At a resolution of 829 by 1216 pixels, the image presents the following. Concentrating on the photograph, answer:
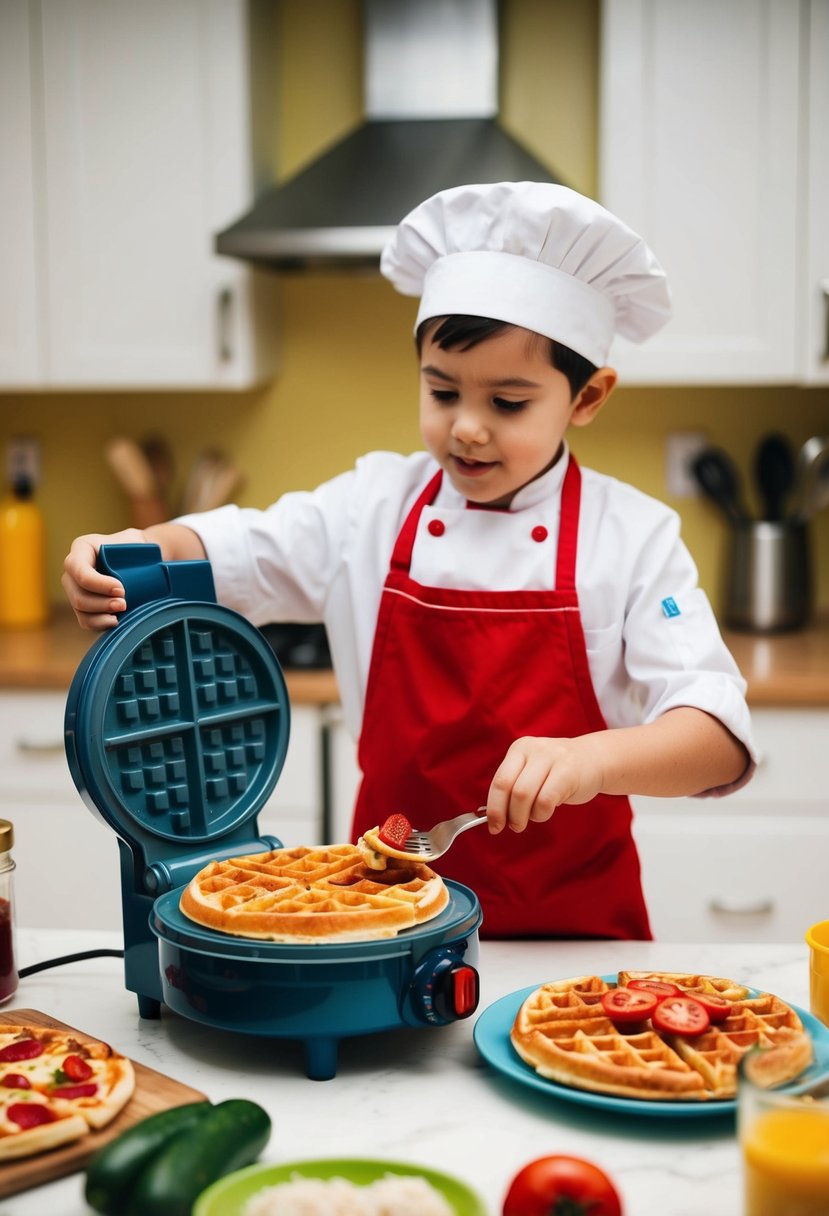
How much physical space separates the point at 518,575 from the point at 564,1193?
2.66 ft

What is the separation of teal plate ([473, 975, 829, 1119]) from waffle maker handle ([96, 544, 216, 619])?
0.45 meters

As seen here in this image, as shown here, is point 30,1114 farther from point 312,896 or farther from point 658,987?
point 658,987

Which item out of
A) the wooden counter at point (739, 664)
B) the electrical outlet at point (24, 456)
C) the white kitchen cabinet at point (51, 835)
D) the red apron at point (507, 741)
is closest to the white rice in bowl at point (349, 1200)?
the red apron at point (507, 741)

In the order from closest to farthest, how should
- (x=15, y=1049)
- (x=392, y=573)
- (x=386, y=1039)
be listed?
(x=15, y=1049) < (x=386, y=1039) < (x=392, y=573)

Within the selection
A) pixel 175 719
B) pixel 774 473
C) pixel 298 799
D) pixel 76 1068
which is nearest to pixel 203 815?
pixel 175 719

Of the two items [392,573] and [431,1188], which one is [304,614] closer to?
[392,573]

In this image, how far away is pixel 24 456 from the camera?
10.6 feet

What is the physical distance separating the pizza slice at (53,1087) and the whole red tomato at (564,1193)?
0.99ft

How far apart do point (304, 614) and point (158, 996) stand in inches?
25.1

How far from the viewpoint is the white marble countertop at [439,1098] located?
88 centimetres

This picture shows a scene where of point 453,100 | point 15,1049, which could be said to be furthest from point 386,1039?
point 453,100

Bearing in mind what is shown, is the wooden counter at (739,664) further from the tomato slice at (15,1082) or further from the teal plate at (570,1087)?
the tomato slice at (15,1082)

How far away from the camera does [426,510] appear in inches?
61.2

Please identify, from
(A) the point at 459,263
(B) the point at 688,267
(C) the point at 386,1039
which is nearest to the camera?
(C) the point at 386,1039
